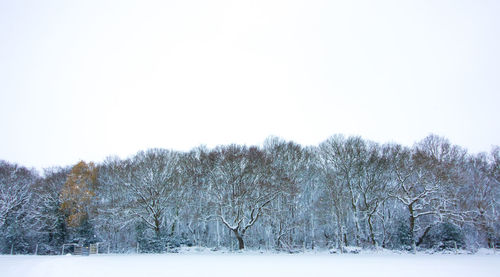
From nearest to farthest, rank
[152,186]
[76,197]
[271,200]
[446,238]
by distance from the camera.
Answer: [446,238], [271,200], [152,186], [76,197]

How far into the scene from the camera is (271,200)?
3909 cm

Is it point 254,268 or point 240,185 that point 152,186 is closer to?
point 240,185

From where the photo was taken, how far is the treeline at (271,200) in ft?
123

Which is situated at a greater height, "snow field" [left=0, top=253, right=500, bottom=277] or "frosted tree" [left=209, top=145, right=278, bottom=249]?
"frosted tree" [left=209, top=145, right=278, bottom=249]

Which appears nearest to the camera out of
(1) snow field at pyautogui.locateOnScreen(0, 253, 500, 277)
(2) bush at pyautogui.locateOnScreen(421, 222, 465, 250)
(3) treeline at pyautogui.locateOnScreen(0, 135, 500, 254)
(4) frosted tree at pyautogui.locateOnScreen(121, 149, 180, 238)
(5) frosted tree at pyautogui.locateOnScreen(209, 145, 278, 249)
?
(1) snow field at pyautogui.locateOnScreen(0, 253, 500, 277)

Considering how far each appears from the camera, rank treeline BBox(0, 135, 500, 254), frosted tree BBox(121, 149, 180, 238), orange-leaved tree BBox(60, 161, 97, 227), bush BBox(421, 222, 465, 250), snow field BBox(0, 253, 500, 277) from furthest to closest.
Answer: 1. orange-leaved tree BBox(60, 161, 97, 227)
2. frosted tree BBox(121, 149, 180, 238)
3. treeline BBox(0, 135, 500, 254)
4. bush BBox(421, 222, 465, 250)
5. snow field BBox(0, 253, 500, 277)

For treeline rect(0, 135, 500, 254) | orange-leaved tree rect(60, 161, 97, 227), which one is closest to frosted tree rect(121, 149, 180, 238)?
treeline rect(0, 135, 500, 254)

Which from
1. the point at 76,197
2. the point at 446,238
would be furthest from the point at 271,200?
the point at 76,197

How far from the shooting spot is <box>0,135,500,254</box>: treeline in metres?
37.5

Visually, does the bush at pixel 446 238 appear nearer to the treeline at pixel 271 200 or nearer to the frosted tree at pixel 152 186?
the treeline at pixel 271 200

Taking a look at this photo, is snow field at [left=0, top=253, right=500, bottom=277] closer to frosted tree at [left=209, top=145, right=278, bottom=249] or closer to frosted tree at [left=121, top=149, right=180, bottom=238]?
frosted tree at [left=209, top=145, right=278, bottom=249]

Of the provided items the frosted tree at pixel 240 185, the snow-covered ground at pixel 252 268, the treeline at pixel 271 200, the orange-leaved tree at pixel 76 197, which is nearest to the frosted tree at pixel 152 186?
the treeline at pixel 271 200

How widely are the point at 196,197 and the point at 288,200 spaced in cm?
1273

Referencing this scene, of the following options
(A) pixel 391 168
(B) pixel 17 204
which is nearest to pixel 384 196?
(A) pixel 391 168
